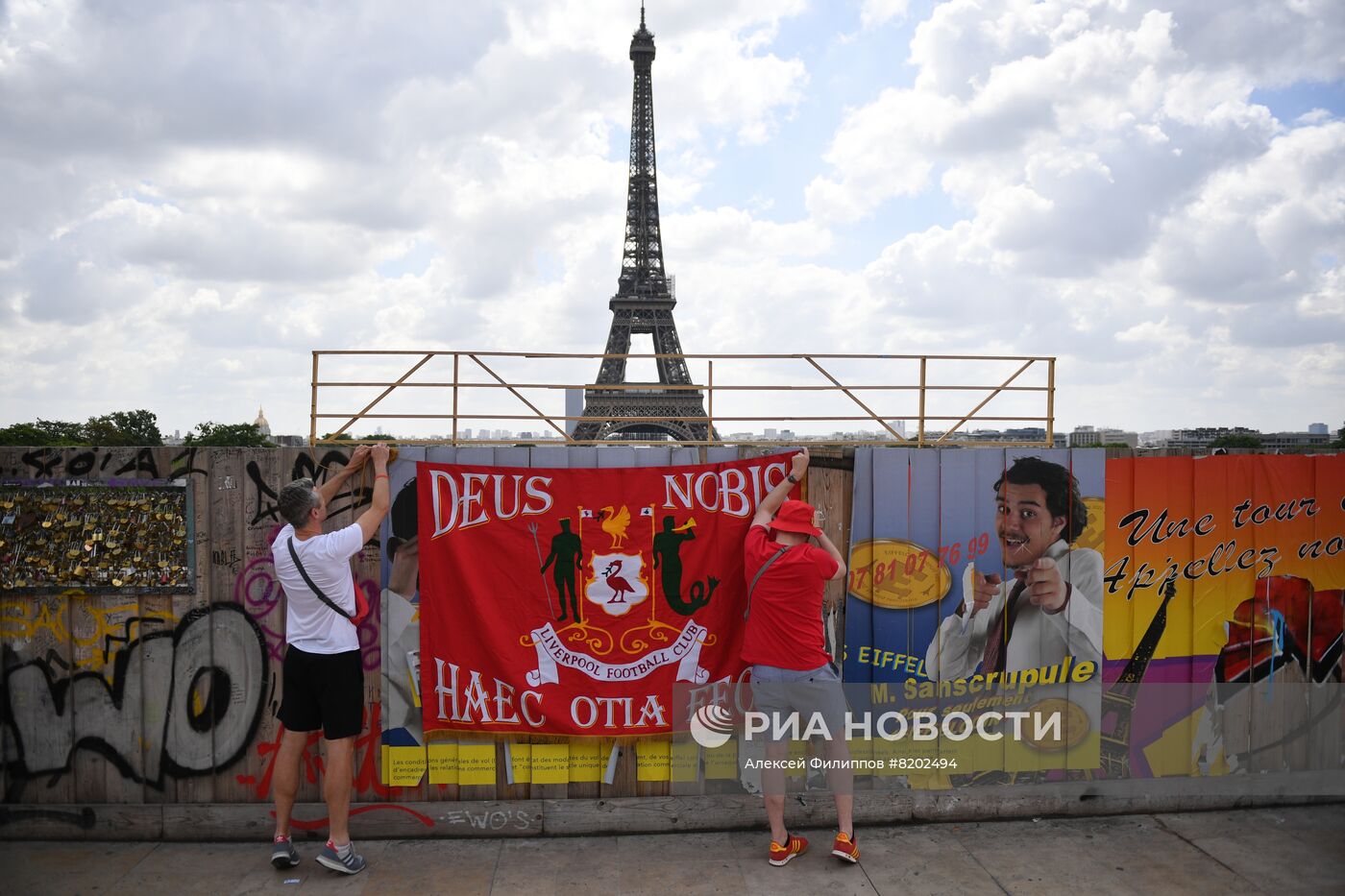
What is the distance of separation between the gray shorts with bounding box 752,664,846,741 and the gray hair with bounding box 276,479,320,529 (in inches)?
107

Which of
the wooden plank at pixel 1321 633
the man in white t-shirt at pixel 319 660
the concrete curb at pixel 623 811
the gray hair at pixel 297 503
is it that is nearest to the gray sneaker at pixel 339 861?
the man in white t-shirt at pixel 319 660

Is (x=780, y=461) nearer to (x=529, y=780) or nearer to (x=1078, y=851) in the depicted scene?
(x=529, y=780)

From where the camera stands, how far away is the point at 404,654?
5090mm

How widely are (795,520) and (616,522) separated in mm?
1150

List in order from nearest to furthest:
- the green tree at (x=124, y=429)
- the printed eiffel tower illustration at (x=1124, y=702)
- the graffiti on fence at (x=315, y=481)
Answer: the graffiti on fence at (x=315, y=481), the printed eiffel tower illustration at (x=1124, y=702), the green tree at (x=124, y=429)

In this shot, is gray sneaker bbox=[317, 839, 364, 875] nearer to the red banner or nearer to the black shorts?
the black shorts

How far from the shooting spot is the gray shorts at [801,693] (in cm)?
469

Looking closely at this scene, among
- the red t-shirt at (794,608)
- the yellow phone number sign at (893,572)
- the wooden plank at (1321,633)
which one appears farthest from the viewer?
the wooden plank at (1321,633)

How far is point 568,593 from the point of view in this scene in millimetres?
5125

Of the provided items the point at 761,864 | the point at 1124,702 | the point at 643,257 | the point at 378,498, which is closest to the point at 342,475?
the point at 378,498

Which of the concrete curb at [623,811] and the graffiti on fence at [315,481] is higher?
the graffiti on fence at [315,481]

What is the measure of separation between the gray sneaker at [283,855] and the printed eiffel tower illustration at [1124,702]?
17.1ft

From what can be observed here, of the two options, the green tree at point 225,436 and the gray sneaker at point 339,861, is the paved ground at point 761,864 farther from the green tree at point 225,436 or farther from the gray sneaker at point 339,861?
the green tree at point 225,436

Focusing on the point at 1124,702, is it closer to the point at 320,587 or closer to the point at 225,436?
the point at 320,587
